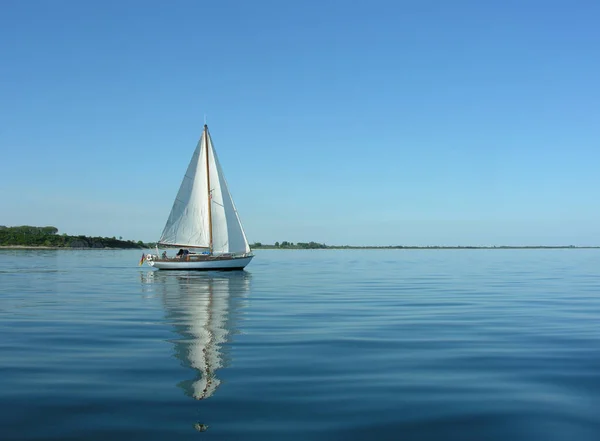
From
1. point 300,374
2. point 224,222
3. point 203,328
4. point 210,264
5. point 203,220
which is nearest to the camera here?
point 300,374

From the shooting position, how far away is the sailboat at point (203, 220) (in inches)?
2879

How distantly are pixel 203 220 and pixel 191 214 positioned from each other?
1770mm

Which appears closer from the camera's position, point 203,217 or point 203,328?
point 203,328

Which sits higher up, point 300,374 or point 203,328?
point 203,328

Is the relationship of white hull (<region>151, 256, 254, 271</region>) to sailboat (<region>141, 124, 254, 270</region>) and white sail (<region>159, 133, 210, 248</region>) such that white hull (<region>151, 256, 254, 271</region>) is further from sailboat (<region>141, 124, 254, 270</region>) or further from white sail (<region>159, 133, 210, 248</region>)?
white sail (<region>159, 133, 210, 248</region>)

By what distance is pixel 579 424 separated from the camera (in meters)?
10.2

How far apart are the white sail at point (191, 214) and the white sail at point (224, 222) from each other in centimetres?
127

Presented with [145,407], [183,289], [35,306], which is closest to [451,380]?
[145,407]

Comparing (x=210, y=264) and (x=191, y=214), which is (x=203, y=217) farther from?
(x=210, y=264)

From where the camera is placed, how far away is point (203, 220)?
7381 cm

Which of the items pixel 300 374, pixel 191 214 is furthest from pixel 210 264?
pixel 300 374

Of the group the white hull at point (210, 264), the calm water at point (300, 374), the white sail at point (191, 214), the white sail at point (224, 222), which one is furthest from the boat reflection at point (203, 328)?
the white sail at point (191, 214)

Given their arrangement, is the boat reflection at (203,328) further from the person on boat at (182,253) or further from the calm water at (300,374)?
the person on boat at (182,253)

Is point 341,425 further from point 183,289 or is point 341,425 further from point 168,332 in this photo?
→ point 183,289
